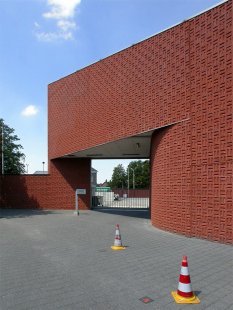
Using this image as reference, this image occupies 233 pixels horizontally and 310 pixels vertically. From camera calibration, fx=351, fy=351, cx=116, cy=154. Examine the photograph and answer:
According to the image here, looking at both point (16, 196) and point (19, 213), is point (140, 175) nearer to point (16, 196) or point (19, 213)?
point (16, 196)

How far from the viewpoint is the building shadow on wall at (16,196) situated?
2589 cm

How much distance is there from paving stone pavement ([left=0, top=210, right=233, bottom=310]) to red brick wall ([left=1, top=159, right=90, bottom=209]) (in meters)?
14.0

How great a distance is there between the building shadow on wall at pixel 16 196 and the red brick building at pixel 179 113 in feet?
27.6

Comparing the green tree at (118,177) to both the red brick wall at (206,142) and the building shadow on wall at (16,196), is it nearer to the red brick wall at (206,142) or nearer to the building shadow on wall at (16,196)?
the building shadow on wall at (16,196)

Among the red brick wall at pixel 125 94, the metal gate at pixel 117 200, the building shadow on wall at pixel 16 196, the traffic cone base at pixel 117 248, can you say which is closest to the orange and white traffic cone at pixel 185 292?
the traffic cone base at pixel 117 248

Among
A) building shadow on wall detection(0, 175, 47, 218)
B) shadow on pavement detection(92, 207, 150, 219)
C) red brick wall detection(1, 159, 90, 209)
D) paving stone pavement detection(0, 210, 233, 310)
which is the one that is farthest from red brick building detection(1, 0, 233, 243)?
building shadow on wall detection(0, 175, 47, 218)

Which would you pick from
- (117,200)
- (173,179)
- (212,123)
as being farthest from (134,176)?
(212,123)

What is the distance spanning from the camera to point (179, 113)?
482 inches

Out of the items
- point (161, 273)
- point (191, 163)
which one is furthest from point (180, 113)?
point (161, 273)

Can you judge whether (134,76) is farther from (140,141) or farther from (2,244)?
(2,244)

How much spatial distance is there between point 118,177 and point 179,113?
4177 inches

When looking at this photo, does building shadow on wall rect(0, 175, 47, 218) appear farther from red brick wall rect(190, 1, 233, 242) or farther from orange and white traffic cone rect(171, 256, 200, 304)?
orange and white traffic cone rect(171, 256, 200, 304)

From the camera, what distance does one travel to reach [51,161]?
2572 cm

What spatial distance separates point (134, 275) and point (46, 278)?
166 cm
